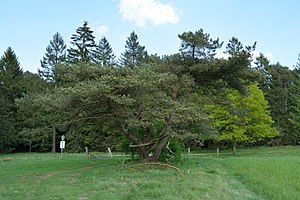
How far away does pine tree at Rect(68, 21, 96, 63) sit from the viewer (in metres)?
34.9

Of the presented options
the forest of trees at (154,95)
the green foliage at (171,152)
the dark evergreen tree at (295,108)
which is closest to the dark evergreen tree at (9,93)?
the forest of trees at (154,95)

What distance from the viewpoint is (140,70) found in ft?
35.6

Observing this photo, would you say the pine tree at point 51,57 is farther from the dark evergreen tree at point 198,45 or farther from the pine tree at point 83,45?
the dark evergreen tree at point 198,45

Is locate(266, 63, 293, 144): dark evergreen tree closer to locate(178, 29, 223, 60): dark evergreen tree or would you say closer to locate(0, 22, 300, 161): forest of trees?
locate(0, 22, 300, 161): forest of trees

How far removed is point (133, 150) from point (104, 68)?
5.44 metres

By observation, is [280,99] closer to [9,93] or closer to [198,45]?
[198,45]

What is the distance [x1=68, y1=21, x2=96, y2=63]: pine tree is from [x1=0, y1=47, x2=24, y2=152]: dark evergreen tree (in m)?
7.62

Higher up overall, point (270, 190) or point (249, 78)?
point (249, 78)

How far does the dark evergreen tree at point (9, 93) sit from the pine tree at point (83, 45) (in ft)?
25.0

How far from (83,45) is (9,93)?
1115 cm

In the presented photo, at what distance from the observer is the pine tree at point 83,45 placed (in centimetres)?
Answer: 3488

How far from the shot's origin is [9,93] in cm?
3456

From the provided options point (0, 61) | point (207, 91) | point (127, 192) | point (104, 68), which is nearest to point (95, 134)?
point (0, 61)

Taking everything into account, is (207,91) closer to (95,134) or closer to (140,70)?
(140,70)
